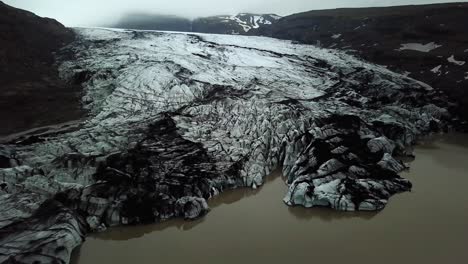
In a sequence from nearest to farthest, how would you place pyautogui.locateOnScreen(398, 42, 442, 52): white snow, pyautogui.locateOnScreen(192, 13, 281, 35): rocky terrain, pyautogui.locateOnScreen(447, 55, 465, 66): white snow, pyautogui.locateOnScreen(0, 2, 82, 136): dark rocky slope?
pyautogui.locateOnScreen(0, 2, 82, 136): dark rocky slope < pyautogui.locateOnScreen(447, 55, 465, 66): white snow < pyautogui.locateOnScreen(398, 42, 442, 52): white snow < pyautogui.locateOnScreen(192, 13, 281, 35): rocky terrain

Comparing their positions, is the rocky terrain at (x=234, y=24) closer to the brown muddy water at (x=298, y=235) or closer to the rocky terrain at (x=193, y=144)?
the rocky terrain at (x=193, y=144)

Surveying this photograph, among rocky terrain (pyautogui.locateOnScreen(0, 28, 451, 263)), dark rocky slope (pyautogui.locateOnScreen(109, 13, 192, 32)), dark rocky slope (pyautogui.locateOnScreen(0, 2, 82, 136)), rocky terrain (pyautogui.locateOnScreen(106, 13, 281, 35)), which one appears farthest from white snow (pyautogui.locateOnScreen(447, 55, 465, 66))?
dark rocky slope (pyautogui.locateOnScreen(109, 13, 192, 32))

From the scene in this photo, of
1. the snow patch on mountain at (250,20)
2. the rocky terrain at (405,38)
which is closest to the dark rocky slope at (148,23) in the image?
the snow patch on mountain at (250,20)

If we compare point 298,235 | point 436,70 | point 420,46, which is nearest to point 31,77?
point 298,235

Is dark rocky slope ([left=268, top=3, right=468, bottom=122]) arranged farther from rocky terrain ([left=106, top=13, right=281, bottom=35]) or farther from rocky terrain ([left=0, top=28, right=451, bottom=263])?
rocky terrain ([left=106, top=13, right=281, bottom=35])

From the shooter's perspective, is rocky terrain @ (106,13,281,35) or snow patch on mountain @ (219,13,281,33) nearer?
rocky terrain @ (106,13,281,35)

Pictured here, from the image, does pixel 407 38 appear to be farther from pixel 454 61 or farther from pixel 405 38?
pixel 454 61

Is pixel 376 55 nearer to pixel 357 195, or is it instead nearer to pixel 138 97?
pixel 138 97
